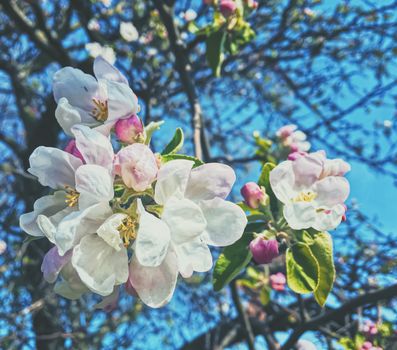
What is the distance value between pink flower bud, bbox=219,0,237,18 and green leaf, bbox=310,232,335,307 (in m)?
1.19

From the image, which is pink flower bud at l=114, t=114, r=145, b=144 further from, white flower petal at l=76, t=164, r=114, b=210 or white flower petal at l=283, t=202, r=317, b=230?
white flower petal at l=283, t=202, r=317, b=230

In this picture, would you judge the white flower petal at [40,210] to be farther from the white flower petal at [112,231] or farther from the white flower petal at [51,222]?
the white flower petal at [112,231]

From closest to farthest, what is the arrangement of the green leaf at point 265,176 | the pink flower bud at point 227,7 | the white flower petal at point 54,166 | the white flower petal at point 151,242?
the white flower petal at point 151,242, the white flower petal at point 54,166, the green leaf at point 265,176, the pink flower bud at point 227,7

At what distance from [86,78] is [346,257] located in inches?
98.4

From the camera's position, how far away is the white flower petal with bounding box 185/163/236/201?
984mm

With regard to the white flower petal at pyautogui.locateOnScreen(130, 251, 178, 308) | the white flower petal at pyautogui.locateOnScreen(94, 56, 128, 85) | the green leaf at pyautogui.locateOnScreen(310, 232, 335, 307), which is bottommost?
the green leaf at pyautogui.locateOnScreen(310, 232, 335, 307)

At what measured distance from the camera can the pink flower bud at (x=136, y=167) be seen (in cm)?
91

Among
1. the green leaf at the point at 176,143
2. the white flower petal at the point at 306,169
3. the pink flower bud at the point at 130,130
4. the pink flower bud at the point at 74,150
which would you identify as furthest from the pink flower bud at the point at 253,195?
the pink flower bud at the point at 74,150

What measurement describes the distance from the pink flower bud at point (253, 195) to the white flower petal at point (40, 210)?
460 mm

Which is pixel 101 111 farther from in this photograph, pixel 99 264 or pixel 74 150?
pixel 99 264

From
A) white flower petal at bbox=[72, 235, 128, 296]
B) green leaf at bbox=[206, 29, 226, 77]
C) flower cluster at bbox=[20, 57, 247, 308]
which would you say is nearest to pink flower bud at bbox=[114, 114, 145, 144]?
flower cluster at bbox=[20, 57, 247, 308]

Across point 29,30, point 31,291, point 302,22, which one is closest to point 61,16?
A: point 29,30

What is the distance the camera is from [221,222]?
38.4 inches

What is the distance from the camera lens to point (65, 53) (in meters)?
3.81
